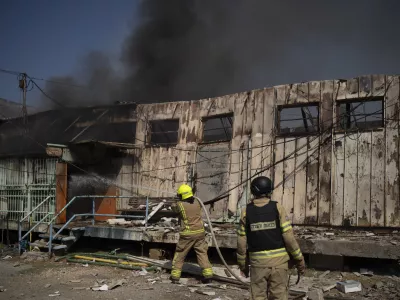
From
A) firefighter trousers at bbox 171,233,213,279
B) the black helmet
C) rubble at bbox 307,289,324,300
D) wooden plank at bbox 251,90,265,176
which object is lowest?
rubble at bbox 307,289,324,300

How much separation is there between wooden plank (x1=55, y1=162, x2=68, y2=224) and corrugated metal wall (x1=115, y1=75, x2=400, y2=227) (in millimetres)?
3155

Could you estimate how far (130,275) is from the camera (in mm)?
8453

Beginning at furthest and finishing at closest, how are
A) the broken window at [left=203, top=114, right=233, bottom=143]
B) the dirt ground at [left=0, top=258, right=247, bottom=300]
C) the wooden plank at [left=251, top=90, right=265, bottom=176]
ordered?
the broken window at [left=203, top=114, right=233, bottom=143] → the wooden plank at [left=251, top=90, right=265, bottom=176] → the dirt ground at [left=0, top=258, right=247, bottom=300]

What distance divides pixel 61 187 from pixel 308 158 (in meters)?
8.18

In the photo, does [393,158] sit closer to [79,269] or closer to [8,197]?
[79,269]

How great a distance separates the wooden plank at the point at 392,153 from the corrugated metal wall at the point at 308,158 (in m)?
0.02

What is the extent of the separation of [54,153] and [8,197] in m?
3.83

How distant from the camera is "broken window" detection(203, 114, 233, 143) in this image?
40.8ft

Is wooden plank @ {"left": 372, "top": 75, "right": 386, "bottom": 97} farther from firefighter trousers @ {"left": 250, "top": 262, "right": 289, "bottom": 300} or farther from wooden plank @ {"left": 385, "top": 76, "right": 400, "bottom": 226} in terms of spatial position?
firefighter trousers @ {"left": 250, "top": 262, "right": 289, "bottom": 300}

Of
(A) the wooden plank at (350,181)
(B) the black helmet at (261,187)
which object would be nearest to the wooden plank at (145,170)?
(A) the wooden plank at (350,181)

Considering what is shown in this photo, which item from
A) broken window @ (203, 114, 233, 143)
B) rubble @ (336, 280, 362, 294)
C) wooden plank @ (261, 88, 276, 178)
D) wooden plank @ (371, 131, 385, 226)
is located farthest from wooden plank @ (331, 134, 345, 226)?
broken window @ (203, 114, 233, 143)

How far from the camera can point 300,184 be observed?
10.5 metres

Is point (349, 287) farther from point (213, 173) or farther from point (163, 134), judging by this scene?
point (163, 134)

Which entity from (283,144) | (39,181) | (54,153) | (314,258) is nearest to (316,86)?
(283,144)
